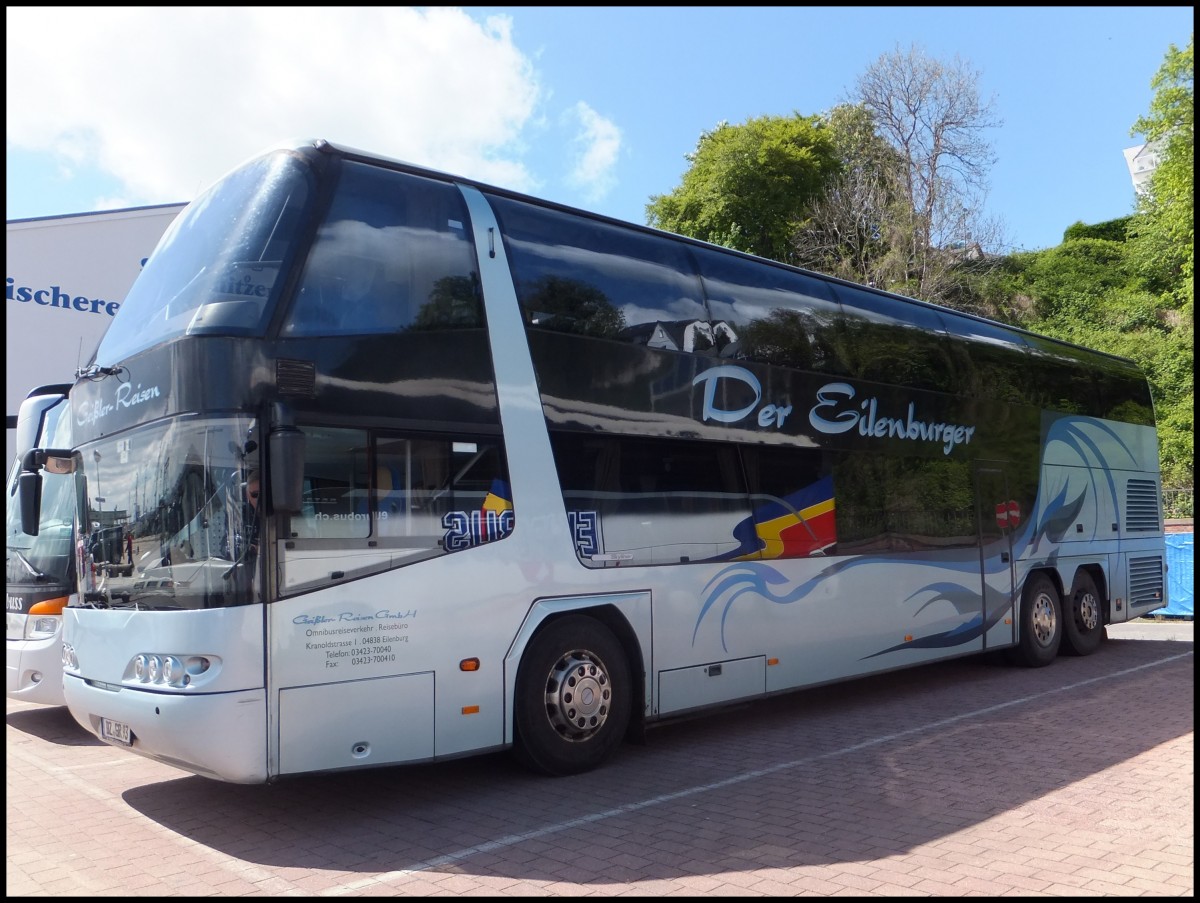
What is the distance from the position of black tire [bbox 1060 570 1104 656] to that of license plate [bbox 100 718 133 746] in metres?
11.6

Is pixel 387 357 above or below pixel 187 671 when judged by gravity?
above

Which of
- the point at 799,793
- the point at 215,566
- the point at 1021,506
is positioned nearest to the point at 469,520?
the point at 215,566

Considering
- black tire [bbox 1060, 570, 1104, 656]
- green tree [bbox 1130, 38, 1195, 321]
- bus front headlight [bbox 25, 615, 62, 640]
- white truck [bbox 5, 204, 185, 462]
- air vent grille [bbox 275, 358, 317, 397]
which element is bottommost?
black tire [bbox 1060, 570, 1104, 656]

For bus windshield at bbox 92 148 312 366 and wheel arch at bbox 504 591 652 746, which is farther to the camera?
wheel arch at bbox 504 591 652 746

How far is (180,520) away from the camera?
6.05 metres

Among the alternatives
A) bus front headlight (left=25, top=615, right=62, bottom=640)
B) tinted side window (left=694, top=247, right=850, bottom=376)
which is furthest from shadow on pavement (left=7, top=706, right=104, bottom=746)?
tinted side window (left=694, top=247, right=850, bottom=376)

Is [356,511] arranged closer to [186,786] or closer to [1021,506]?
[186,786]

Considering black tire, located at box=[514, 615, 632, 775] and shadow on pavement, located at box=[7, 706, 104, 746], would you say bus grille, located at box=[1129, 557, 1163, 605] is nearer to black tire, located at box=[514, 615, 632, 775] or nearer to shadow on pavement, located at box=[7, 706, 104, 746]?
black tire, located at box=[514, 615, 632, 775]

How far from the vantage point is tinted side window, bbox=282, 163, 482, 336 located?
20.7ft

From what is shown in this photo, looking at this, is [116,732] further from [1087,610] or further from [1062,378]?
[1087,610]

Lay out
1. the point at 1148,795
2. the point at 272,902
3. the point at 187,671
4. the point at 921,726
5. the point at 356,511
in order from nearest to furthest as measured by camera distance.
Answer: the point at 272,902 < the point at 187,671 < the point at 356,511 < the point at 1148,795 < the point at 921,726

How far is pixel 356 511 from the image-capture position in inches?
247

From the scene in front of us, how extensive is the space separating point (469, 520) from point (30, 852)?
313cm

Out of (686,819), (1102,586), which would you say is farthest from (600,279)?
(1102,586)
